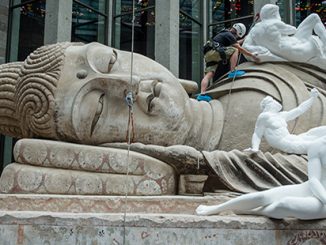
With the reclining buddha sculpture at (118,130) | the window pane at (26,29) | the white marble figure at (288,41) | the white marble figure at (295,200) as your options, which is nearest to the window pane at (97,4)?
the window pane at (26,29)

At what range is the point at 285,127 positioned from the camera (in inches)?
158

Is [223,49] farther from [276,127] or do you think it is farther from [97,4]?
[97,4]

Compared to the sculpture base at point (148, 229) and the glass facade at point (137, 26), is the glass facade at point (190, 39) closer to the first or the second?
the glass facade at point (137, 26)

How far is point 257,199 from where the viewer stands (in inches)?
121

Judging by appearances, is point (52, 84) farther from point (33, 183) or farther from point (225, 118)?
point (225, 118)

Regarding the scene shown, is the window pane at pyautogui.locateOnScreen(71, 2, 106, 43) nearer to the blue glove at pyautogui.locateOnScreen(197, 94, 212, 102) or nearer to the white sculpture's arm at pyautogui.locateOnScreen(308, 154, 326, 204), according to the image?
the blue glove at pyautogui.locateOnScreen(197, 94, 212, 102)

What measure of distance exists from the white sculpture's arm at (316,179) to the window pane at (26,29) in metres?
9.94

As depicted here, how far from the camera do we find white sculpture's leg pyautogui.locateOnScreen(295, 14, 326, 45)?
16.9 feet

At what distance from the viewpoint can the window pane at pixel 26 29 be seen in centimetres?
1224

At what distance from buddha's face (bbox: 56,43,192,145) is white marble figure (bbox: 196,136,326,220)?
1163mm

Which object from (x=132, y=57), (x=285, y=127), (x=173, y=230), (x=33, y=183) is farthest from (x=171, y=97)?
(x=173, y=230)

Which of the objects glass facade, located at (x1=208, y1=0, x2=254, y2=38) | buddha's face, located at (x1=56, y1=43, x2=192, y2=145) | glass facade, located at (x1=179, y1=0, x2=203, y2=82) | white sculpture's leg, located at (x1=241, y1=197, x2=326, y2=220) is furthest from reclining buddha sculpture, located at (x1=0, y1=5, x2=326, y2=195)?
glass facade, located at (x1=208, y1=0, x2=254, y2=38)

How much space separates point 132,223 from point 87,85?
4.97ft

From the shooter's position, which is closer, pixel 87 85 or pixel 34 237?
pixel 34 237
